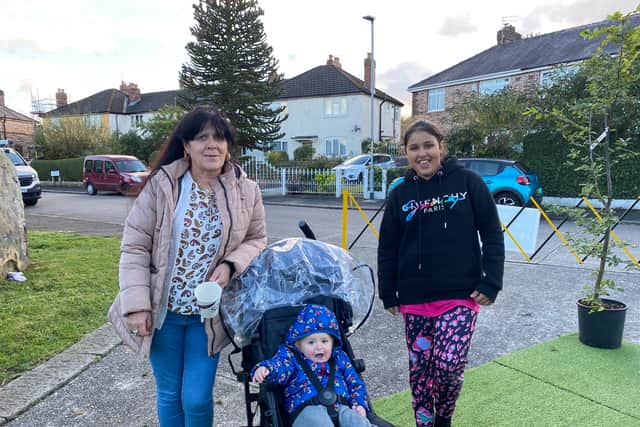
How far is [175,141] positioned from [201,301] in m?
0.89

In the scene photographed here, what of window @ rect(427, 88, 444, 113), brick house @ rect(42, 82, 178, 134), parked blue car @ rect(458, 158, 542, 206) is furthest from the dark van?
brick house @ rect(42, 82, 178, 134)

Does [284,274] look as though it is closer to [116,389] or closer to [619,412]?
[116,389]

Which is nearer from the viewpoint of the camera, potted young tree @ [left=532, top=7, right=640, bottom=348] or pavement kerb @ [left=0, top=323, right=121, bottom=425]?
pavement kerb @ [left=0, top=323, right=121, bottom=425]

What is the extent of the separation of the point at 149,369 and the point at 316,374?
6.85ft

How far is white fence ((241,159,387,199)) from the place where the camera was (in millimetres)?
18922

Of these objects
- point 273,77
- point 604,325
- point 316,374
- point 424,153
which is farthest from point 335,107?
point 316,374

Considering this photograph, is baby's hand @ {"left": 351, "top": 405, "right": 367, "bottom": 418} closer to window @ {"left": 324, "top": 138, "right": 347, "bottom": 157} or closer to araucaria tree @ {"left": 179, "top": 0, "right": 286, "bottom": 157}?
araucaria tree @ {"left": 179, "top": 0, "right": 286, "bottom": 157}

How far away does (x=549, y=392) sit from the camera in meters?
3.26

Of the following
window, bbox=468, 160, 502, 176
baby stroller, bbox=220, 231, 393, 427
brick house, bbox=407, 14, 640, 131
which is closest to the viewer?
baby stroller, bbox=220, 231, 393, 427

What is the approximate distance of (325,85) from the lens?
1400 inches

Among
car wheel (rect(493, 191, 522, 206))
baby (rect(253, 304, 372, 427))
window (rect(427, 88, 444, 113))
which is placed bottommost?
baby (rect(253, 304, 372, 427))

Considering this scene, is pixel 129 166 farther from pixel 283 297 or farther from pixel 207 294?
pixel 207 294

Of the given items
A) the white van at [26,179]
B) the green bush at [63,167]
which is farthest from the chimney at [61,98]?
the white van at [26,179]

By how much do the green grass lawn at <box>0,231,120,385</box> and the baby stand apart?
2569 mm
